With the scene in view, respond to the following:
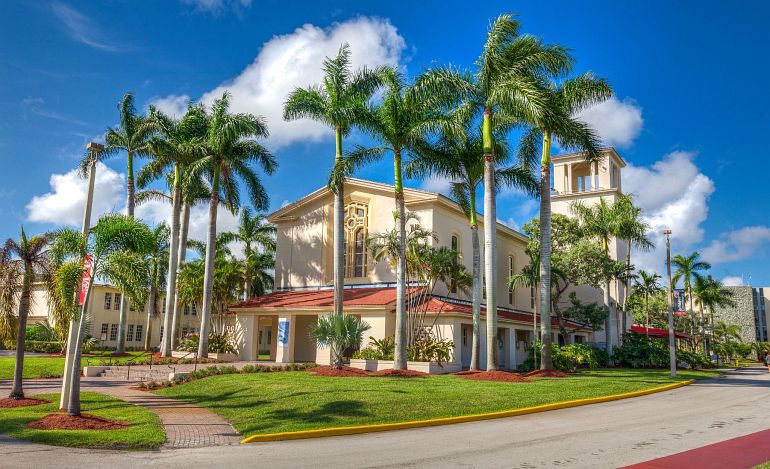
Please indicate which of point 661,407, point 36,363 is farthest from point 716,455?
point 36,363

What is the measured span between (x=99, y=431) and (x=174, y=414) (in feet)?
10.1

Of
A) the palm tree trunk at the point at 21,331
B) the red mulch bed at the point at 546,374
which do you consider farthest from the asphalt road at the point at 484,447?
the red mulch bed at the point at 546,374

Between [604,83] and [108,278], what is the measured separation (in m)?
21.7

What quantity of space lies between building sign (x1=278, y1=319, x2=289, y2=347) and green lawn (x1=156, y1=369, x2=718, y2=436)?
8.46m

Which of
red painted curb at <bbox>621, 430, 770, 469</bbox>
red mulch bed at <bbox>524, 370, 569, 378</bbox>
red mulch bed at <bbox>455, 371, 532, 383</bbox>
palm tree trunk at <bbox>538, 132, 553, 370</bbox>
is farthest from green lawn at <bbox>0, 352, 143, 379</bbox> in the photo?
red painted curb at <bbox>621, 430, 770, 469</bbox>

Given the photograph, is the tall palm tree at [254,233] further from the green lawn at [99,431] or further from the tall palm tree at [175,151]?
the green lawn at [99,431]

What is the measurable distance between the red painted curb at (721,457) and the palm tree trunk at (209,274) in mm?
25750

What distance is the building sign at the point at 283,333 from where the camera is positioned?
31.4 metres

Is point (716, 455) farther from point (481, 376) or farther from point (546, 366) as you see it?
point (546, 366)

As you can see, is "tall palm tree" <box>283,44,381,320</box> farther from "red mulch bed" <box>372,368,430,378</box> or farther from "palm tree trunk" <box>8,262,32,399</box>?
"palm tree trunk" <box>8,262,32,399</box>

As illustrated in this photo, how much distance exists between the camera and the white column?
3114 cm

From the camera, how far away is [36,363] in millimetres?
29000

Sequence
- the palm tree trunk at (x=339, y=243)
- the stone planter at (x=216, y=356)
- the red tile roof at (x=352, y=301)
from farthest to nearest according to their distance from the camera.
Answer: the stone planter at (x=216, y=356) < the red tile roof at (x=352, y=301) < the palm tree trunk at (x=339, y=243)

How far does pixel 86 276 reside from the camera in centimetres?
1386
